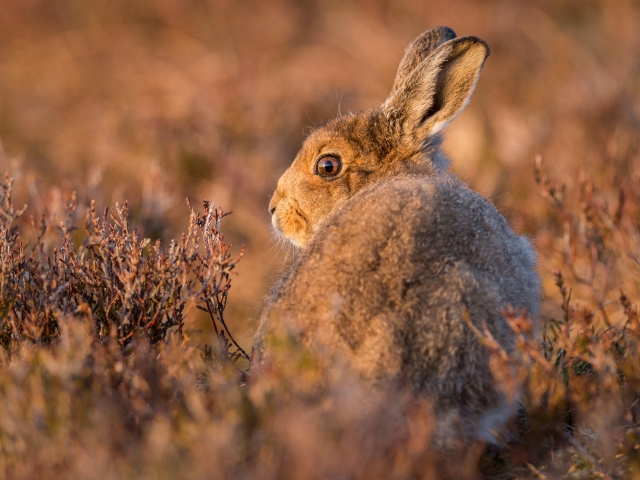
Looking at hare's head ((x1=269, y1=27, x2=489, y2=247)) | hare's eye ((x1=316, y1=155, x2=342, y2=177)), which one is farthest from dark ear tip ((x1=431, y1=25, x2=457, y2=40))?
hare's eye ((x1=316, y1=155, x2=342, y2=177))

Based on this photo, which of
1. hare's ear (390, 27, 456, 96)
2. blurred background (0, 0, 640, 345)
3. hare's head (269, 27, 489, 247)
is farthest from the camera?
blurred background (0, 0, 640, 345)

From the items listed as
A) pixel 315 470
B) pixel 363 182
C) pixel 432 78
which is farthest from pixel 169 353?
pixel 432 78

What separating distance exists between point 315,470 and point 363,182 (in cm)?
260

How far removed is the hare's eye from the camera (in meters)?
4.74

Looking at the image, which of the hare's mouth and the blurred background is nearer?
the hare's mouth

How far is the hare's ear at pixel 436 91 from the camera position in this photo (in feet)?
14.8

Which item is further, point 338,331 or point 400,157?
point 400,157

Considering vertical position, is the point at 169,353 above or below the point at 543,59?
below

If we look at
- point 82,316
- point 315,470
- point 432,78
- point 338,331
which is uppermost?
point 432,78

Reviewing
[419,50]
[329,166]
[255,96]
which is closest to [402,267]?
[329,166]

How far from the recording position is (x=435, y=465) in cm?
276

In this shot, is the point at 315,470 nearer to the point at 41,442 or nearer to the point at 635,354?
the point at 41,442

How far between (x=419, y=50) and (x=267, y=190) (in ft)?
9.78

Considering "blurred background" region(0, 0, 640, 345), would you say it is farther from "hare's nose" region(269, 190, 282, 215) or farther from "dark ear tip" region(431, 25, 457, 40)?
"dark ear tip" region(431, 25, 457, 40)
